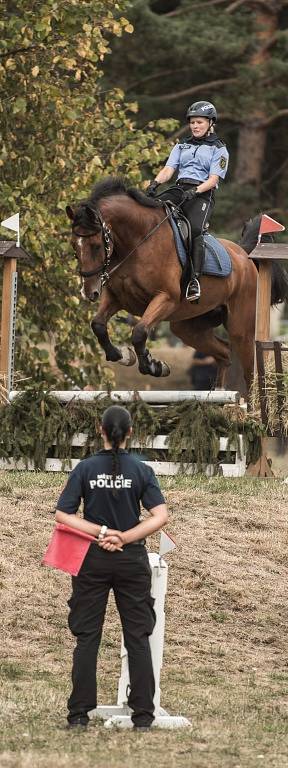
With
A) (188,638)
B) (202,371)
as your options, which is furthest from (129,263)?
(202,371)

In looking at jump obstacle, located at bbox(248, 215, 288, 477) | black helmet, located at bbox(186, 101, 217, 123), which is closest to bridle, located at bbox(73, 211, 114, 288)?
black helmet, located at bbox(186, 101, 217, 123)

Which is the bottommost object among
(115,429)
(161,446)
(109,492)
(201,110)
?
(109,492)

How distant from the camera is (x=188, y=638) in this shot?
10883mm

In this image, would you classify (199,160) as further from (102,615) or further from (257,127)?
(257,127)

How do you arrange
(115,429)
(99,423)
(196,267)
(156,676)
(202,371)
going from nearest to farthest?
(115,429) < (156,676) < (196,267) < (99,423) < (202,371)

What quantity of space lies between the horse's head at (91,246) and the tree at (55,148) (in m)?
4.15

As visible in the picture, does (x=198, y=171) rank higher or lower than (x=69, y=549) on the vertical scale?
higher

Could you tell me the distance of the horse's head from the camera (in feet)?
42.0

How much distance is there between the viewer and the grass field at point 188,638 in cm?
767

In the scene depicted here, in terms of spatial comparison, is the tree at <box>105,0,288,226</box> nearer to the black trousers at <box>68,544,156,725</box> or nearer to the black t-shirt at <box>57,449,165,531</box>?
the black t-shirt at <box>57,449,165,531</box>

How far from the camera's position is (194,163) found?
1372 cm

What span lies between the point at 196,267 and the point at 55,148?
5.16 metres

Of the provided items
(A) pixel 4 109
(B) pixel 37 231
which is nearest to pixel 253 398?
(B) pixel 37 231

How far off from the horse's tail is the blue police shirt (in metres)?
1.68
